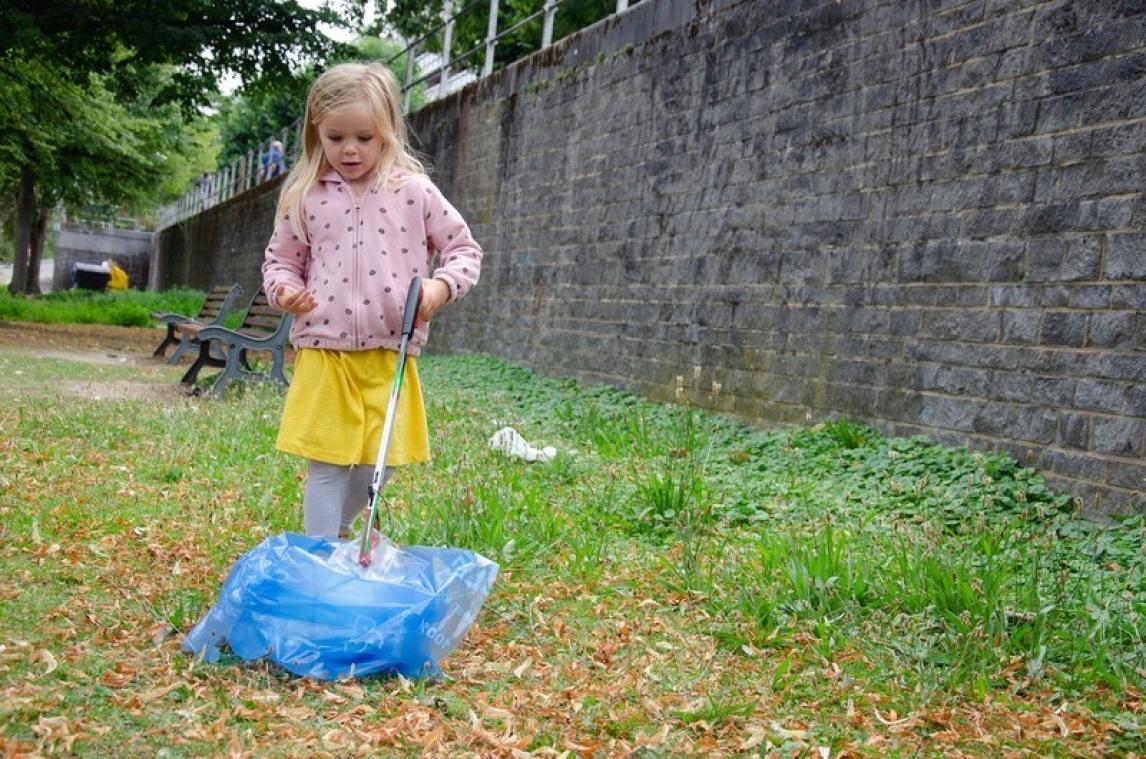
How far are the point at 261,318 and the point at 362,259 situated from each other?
7720mm

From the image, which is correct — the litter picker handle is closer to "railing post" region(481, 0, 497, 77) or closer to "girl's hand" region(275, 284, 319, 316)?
"girl's hand" region(275, 284, 319, 316)

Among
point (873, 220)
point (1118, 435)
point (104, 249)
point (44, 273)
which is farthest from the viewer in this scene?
point (44, 273)

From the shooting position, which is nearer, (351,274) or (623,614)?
(351,274)

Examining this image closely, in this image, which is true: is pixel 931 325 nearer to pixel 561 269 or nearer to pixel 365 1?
pixel 561 269

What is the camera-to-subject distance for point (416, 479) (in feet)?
18.5

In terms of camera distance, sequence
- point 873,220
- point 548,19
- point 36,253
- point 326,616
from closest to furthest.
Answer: point 326,616
point 873,220
point 548,19
point 36,253

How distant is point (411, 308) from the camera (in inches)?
122

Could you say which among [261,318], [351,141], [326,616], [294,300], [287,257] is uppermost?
[351,141]

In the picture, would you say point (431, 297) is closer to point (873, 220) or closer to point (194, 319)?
point (873, 220)

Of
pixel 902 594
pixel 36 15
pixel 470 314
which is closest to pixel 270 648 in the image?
pixel 902 594

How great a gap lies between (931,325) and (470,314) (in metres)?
8.19

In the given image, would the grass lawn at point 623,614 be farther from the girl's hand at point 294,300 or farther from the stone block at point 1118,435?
the girl's hand at point 294,300

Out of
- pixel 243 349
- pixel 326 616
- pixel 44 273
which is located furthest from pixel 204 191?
pixel 44 273

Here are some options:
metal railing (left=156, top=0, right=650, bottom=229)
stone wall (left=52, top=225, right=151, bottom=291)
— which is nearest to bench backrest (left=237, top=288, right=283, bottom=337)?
metal railing (left=156, top=0, right=650, bottom=229)
